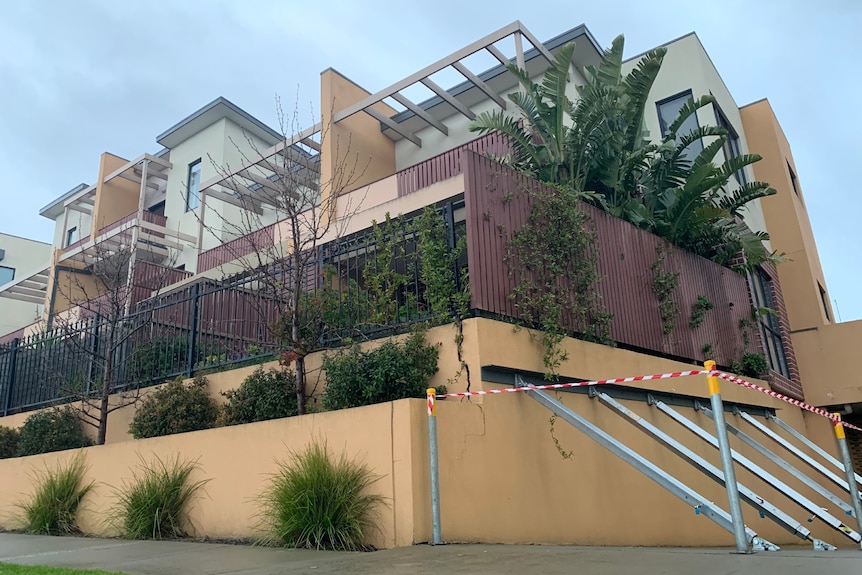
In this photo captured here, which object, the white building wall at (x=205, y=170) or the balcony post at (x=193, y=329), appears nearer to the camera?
the balcony post at (x=193, y=329)

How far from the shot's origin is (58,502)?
28.5ft

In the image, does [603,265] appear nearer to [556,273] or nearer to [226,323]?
[556,273]

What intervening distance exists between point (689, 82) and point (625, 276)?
28.9ft

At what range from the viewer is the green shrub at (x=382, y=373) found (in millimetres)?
6727

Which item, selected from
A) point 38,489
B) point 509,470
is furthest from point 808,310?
point 38,489

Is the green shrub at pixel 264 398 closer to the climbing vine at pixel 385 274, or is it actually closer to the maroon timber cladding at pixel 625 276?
the climbing vine at pixel 385 274

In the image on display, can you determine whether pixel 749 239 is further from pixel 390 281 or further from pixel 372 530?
pixel 372 530

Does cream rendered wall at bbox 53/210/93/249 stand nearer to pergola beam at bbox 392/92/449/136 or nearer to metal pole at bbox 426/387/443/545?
pergola beam at bbox 392/92/449/136

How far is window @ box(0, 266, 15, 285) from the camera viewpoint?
108ft

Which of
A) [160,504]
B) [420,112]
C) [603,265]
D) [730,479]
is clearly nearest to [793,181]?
[420,112]

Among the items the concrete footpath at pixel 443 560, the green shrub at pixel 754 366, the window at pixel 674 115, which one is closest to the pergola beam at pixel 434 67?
the window at pixel 674 115

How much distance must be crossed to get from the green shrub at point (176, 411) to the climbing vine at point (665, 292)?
7034 mm

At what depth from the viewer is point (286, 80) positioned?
421 inches

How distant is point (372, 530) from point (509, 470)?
62.6 inches
